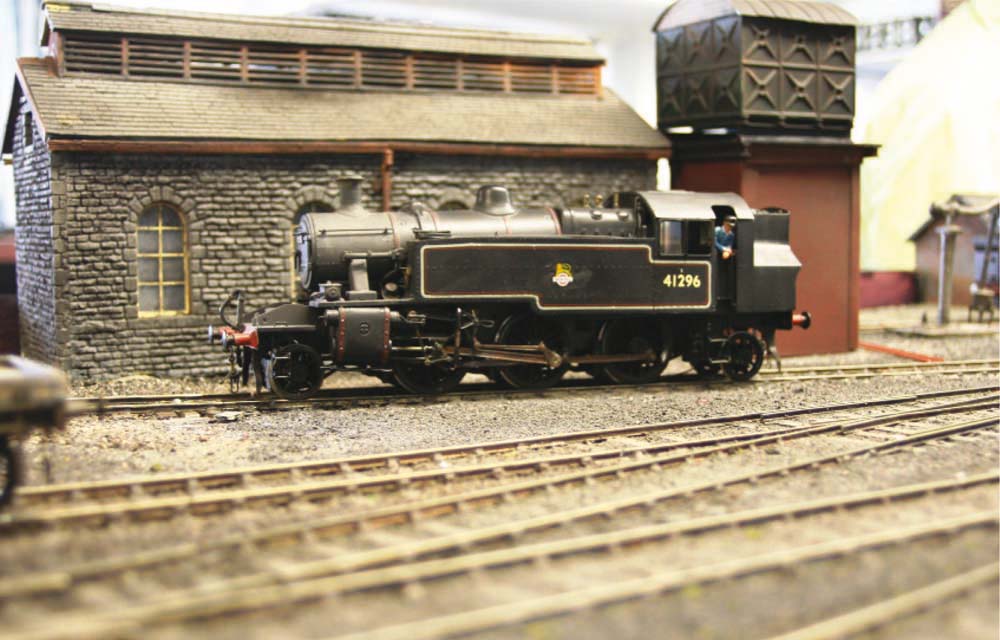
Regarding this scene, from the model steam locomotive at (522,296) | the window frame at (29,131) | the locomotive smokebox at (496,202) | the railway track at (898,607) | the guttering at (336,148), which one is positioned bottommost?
the railway track at (898,607)

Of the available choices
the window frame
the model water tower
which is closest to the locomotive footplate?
the model water tower

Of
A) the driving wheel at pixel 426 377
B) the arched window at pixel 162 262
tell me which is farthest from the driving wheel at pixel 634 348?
the arched window at pixel 162 262

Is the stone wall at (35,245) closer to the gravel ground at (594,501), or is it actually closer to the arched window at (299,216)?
the gravel ground at (594,501)

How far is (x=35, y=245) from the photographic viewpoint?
51.1 feet

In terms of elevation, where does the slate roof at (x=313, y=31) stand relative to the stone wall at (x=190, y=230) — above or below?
above

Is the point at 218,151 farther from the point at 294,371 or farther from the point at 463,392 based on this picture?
the point at 463,392

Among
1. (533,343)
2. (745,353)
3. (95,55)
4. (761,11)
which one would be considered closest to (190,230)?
(95,55)

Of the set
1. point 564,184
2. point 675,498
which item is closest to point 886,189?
point 564,184

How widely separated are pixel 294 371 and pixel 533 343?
10.2 ft

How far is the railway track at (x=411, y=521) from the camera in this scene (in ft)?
20.1

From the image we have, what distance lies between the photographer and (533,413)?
11.9m

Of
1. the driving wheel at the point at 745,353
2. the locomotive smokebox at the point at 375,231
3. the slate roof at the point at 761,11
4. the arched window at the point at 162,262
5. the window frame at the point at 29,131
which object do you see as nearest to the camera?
the locomotive smokebox at the point at 375,231

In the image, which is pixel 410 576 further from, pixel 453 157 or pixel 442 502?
pixel 453 157

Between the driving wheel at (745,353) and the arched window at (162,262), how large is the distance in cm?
777
